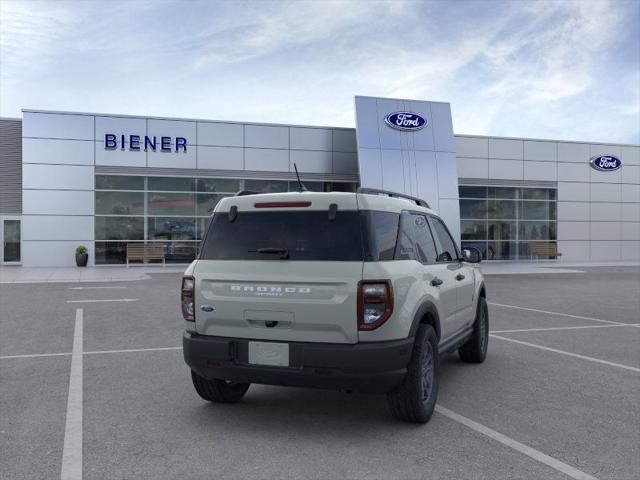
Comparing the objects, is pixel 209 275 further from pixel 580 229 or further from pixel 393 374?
pixel 580 229

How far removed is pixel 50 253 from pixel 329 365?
22.8 meters

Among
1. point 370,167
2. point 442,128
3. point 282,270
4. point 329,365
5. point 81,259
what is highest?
point 442,128

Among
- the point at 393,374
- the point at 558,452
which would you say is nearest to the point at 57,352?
the point at 393,374

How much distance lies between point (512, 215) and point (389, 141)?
28.9 ft

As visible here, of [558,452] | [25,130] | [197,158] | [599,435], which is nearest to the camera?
[558,452]

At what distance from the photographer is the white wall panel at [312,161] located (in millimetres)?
26453

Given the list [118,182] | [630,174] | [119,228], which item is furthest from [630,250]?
[118,182]

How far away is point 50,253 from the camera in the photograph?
78.4ft

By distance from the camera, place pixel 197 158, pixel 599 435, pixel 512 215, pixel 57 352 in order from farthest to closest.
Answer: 1. pixel 512 215
2. pixel 197 158
3. pixel 57 352
4. pixel 599 435

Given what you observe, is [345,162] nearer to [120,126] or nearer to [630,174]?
[120,126]

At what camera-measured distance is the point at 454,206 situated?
26.1 metres

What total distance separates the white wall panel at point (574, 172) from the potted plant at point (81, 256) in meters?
23.8

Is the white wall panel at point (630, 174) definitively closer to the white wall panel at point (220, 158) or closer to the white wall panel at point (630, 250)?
the white wall panel at point (630, 250)

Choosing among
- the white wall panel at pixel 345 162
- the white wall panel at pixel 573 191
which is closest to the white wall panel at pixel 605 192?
the white wall panel at pixel 573 191
